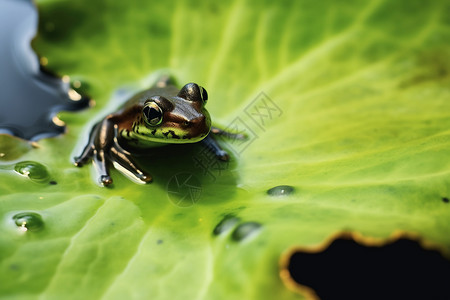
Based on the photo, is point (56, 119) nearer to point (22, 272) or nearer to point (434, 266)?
point (22, 272)

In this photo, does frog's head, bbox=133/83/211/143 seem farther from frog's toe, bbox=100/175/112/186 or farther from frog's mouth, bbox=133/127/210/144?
frog's toe, bbox=100/175/112/186

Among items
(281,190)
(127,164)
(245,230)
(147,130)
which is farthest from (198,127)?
(245,230)

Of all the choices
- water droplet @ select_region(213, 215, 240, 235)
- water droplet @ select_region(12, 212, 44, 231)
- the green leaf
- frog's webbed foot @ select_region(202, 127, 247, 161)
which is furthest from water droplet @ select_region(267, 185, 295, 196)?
water droplet @ select_region(12, 212, 44, 231)

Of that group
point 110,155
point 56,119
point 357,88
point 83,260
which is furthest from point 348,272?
point 56,119

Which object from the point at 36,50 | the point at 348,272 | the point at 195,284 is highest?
the point at 36,50

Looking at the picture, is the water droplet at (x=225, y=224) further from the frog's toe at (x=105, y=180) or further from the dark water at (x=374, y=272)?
the frog's toe at (x=105, y=180)

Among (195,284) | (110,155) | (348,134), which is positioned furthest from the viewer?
(110,155)

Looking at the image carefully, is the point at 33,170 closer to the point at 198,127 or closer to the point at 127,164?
the point at 127,164

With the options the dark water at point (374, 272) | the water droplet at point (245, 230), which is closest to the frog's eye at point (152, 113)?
the water droplet at point (245, 230)
